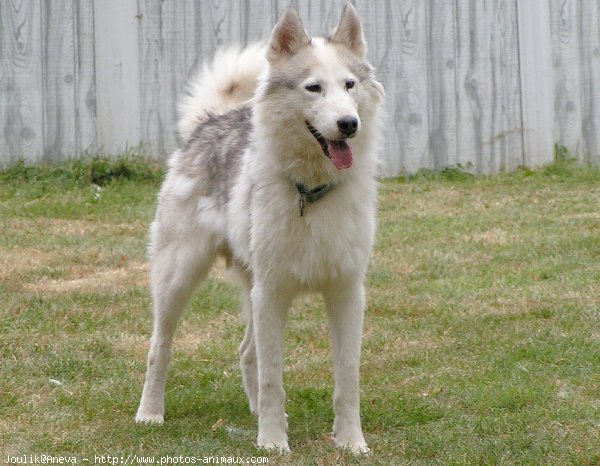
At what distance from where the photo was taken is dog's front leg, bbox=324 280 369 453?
444 cm

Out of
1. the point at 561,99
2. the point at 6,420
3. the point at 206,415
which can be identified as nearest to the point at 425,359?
the point at 206,415

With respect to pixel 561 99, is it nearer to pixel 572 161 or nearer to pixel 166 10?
pixel 572 161

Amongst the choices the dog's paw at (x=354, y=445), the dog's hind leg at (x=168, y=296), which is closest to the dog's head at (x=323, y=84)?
the dog's hind leg at (x=168, y=296)

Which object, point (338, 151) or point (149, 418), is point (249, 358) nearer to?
point (149, 418)

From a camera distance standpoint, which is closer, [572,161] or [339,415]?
[339,415]

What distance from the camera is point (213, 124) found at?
533 cm

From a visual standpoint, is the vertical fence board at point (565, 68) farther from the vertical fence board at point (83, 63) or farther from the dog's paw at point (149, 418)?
the dog's paw at point (149, 418)

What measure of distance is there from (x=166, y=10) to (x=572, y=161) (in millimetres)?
3701

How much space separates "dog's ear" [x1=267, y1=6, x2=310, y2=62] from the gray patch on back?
1.63 feet

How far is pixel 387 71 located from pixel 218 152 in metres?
4.66

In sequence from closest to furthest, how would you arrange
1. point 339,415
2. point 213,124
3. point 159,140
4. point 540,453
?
point 540,453 < point 339,415 < point 213,124 < point 159,140

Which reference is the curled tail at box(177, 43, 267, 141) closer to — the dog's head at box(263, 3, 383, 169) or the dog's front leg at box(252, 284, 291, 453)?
the dog's head at box(263, 3, 383, 169)

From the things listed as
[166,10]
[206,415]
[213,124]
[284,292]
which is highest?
[166,10]

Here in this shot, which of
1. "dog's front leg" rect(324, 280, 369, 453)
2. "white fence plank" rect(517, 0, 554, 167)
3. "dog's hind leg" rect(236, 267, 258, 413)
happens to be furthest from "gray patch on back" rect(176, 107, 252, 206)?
"white fence plank" rect(517, 0, 554, 167)
